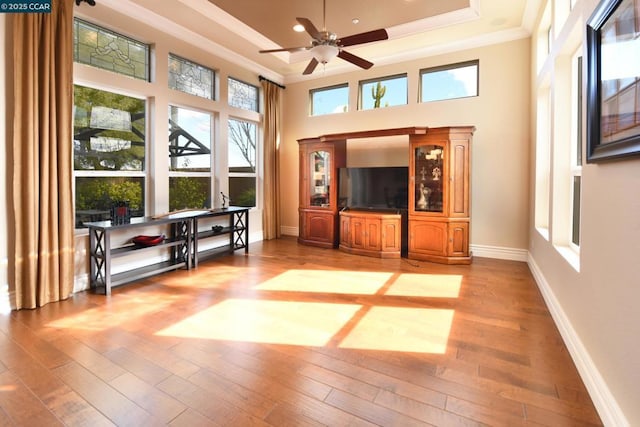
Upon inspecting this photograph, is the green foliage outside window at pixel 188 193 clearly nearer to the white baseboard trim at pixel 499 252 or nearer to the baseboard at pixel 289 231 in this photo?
the baseboard at pixel 289 231

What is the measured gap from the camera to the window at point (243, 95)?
6.43m

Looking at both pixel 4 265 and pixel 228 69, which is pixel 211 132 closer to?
pixel 228 69

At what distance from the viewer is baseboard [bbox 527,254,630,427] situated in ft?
5.65

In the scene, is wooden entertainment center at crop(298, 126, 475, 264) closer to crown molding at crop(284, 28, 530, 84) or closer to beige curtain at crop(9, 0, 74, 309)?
crown molding at crop(284, 28, 530, 84)

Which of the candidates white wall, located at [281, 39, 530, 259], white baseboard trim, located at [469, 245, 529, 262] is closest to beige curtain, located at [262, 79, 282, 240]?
white wall, located at [281, 39, 530, 259]

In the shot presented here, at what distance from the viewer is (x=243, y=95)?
Result: 671 centimetres

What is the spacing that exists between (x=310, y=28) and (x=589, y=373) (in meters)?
3.45

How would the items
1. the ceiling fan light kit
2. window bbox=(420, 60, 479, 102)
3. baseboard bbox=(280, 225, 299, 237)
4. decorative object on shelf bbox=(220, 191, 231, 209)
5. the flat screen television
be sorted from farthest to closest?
baseboard bbox=(280, 225, 299, 237) → decorative object on shelf bbox=(220, 191, 231, 209) → the flat screen television → window bbox=(420, 60, 479, 102) → the ceiling fan light kit

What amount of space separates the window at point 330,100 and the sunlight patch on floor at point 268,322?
4.57 metres

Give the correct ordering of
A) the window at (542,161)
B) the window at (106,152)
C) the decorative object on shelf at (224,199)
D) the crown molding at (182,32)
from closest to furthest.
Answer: the window at (106,152), the crown molding at (182,32), the window at (542,161), the decorative object on shelf at (224,199)

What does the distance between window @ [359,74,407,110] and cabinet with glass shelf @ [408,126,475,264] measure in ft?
3.88

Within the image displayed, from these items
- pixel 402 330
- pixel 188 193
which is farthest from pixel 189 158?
pixel 402 330

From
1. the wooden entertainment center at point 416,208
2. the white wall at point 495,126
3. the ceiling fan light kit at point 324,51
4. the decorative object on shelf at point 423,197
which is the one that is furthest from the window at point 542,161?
the ceiling fan light kit at point 324,51

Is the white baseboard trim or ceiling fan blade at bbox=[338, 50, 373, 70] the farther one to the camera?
the white baseboard trim
